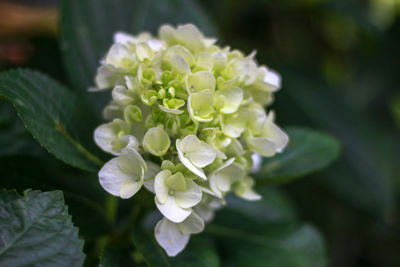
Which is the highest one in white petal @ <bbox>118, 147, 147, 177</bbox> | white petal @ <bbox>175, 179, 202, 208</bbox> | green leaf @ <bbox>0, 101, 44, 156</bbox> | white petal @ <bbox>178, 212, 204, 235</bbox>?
white petal @ <bbox>118, 147, 147, 177</bbox>

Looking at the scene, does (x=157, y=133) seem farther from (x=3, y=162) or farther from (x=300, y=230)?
(x=300, y=230)

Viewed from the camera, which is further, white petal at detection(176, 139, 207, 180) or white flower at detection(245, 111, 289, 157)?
white flower at detection(245, 111, 289, 157)

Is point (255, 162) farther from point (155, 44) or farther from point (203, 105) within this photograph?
point (155, 44)

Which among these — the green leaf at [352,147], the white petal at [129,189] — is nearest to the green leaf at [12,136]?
the white petal at [129,189]

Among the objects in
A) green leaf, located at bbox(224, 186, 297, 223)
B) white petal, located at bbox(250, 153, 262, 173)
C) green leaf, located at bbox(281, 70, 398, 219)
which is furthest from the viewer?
green leaf, located at bbox(281, 70, 398, 219)

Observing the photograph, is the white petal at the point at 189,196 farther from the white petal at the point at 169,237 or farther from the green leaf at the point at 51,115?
the green leaf at the point at 51,115

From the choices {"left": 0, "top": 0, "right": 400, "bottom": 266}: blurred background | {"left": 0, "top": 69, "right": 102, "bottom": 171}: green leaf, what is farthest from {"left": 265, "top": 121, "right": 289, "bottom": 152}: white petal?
{"left": 0, "top": 0, "right": 400, "bottom": 266}: blurred background

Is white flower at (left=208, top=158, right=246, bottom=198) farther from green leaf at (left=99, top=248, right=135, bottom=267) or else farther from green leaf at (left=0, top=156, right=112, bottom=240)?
green leaf at (left=0, top=156, right=112, bottom=240)
